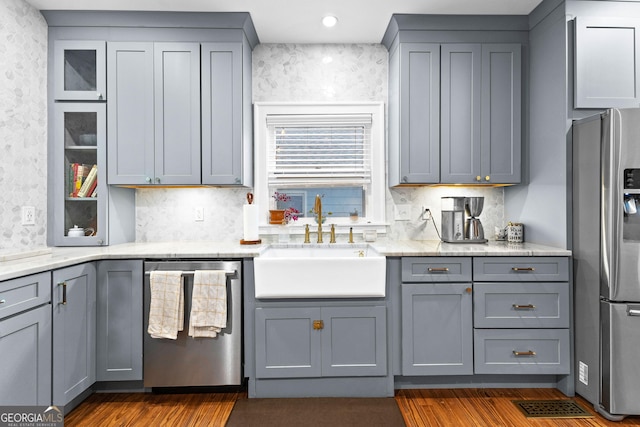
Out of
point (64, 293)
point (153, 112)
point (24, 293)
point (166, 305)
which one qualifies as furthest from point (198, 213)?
point (24, 293)

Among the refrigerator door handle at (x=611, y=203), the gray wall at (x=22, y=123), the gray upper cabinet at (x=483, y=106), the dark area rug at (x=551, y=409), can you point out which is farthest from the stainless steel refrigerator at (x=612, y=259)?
the gray wall at (x=22, y=123)

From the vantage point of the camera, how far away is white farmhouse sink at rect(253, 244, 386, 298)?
2.25 m

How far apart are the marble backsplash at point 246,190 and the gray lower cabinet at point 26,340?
1.21 metres

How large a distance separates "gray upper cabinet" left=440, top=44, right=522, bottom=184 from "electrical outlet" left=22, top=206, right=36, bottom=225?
2792mm

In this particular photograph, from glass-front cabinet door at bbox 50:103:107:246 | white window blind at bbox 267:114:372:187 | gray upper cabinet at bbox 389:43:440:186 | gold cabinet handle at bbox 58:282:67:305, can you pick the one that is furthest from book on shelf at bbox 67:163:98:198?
gray upper cabinet at bbox 389:43:440:186

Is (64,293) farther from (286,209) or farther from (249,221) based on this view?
(286,209)

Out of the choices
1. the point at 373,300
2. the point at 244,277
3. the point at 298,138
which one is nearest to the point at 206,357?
the point at 244,277

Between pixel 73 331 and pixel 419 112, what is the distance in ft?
8.37

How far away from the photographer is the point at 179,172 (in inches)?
105

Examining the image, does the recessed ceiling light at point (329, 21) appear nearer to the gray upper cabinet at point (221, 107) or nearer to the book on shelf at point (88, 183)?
the gray upper cabinet at point (221, 107)

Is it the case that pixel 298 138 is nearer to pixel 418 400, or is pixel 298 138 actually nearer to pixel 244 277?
pixel 244 277

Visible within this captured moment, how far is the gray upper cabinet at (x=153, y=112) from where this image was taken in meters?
2.64

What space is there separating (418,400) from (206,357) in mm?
1327

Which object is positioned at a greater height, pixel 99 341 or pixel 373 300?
pixel 373 300
